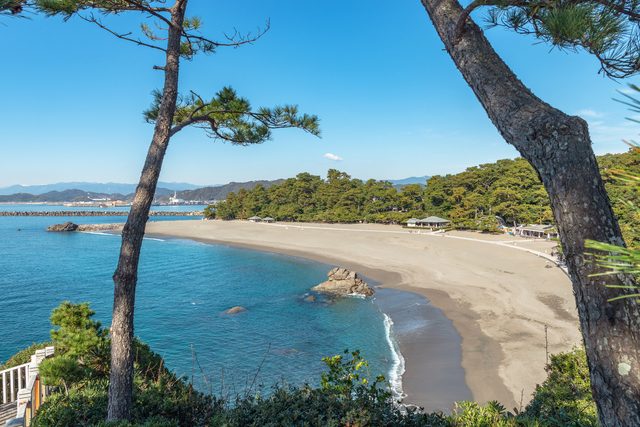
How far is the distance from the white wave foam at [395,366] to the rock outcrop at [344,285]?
4.08m

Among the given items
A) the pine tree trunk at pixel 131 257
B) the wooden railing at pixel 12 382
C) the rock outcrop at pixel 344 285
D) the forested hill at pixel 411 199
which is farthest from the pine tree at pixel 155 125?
the forested hill at pixel 411 199

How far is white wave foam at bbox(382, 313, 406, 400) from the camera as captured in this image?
777cm

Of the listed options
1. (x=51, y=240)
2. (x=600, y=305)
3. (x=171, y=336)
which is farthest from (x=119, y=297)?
(x=51, y=240)

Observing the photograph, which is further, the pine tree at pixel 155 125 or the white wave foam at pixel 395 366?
the white wave foam at pixel 395 366

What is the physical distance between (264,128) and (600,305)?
14.8ft

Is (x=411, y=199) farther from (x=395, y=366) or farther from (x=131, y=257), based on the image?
(x=131, y=257)

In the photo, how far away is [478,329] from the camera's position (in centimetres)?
1121

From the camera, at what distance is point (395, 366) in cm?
917

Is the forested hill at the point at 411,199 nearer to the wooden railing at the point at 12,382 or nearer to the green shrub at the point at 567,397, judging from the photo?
the green shrub at the point at 567,397

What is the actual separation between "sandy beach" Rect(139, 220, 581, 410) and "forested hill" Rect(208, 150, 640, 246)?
5.74 m

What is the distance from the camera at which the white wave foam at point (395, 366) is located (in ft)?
25.5

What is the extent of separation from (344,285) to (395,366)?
25.0ft

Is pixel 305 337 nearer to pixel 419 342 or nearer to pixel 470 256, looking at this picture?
pixel 419 342

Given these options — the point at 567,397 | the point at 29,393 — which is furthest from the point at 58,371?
the point at 567,397
